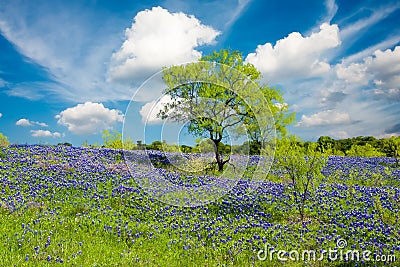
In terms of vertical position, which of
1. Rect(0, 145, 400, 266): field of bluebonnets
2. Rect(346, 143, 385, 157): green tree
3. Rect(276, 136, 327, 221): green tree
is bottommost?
Rect(0, 145, 400, 266): field of bluebonnets

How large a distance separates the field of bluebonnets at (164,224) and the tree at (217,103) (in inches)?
99.4

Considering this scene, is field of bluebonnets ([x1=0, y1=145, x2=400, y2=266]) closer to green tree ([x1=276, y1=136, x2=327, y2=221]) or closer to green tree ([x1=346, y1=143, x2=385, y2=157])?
green tree ([x1=276, y1=136, x2=327, y2=221])

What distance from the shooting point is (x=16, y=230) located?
9258 mm

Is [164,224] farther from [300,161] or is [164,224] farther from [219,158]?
[219,158]

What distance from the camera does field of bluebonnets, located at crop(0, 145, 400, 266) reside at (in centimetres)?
819

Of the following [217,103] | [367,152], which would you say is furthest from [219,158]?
[367,152]

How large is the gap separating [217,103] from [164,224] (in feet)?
16.4

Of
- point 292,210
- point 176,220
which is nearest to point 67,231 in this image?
point 176,220

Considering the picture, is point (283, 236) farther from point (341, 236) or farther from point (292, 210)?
point (292, 210)

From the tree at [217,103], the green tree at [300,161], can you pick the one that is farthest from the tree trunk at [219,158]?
the green tree at [300,161]

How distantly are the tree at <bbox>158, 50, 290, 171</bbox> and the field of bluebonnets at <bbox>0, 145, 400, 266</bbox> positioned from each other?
2.52 m

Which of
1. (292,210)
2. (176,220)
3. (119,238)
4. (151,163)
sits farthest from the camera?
(151,163)

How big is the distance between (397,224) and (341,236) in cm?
217

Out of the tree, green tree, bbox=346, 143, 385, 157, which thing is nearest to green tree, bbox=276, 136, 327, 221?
the tree
